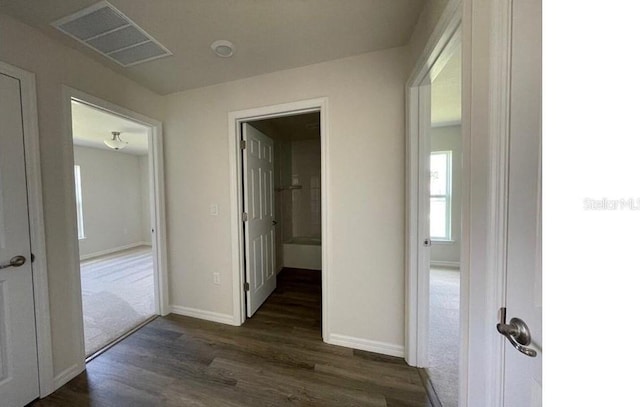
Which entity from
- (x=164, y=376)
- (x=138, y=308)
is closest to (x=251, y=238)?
(x=164, y=376)

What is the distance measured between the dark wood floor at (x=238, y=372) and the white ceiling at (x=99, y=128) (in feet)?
6.80

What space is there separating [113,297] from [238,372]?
2.32m

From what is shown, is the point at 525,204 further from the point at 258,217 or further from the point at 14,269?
the point at 14,269

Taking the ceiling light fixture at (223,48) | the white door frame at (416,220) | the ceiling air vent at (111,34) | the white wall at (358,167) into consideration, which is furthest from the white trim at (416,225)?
the ceiling air vent at (111,34)

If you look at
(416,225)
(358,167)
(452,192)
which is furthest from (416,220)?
(452,192)

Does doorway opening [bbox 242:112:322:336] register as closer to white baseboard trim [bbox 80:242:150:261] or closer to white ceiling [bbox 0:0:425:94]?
white ceiling [bbox 0:0:425:94]

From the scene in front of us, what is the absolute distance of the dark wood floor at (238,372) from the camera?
1382 millimetres

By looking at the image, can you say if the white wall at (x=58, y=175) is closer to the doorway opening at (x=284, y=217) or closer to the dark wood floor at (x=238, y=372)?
the dark wood floor at (x=238, y=372)

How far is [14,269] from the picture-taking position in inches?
52.4

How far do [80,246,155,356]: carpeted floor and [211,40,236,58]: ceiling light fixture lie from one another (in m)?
2.56

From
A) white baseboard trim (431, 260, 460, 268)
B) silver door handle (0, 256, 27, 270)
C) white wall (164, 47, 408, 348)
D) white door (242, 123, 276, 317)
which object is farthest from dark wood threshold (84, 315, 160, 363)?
white baseboard trim (431, 260, 460, 268)

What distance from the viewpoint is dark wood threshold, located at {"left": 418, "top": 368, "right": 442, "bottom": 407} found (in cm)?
134
